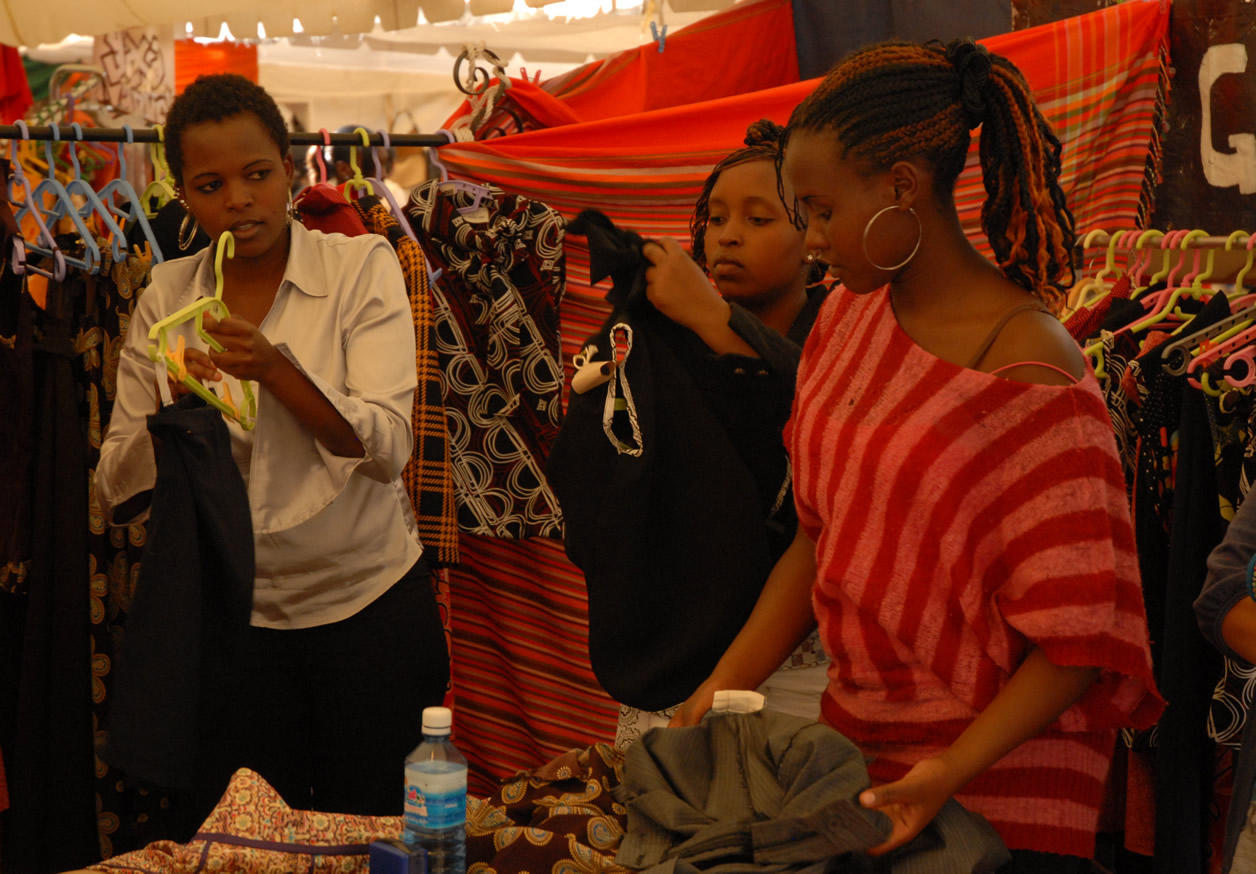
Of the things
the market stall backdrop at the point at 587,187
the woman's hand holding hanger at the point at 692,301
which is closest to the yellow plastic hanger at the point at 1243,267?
the market stall backdrop at the point at 587,187

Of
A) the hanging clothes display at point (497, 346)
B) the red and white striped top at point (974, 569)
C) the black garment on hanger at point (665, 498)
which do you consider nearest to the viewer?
the red and white striped top at point (974, 569)

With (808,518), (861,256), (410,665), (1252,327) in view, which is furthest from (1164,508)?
(410,665)

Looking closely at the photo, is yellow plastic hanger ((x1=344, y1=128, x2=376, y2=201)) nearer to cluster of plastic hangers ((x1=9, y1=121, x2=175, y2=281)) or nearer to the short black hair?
cluster of plastic hangers ((x1=9, y1=121, x2=175, y2=281))

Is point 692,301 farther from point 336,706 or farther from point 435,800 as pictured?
point 336,706

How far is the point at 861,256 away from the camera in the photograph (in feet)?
5.34

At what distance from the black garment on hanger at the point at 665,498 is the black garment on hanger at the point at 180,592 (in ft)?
2.27

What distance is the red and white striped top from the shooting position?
1.48m

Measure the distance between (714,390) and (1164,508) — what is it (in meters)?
1.06

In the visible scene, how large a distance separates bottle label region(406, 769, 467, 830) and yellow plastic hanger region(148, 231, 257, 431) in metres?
1.03

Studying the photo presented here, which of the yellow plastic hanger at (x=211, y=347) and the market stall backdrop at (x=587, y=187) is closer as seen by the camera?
the yellow plastic hanger at (x=211, y=347)

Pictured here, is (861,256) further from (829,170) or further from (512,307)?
(512,307)

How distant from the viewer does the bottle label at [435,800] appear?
5.04 feet

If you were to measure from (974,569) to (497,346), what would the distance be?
1.89 m

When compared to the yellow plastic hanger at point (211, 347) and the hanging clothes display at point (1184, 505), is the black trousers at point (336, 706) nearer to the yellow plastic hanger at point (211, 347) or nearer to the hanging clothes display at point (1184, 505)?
the yellow plastic hanger at point (211, 347)
